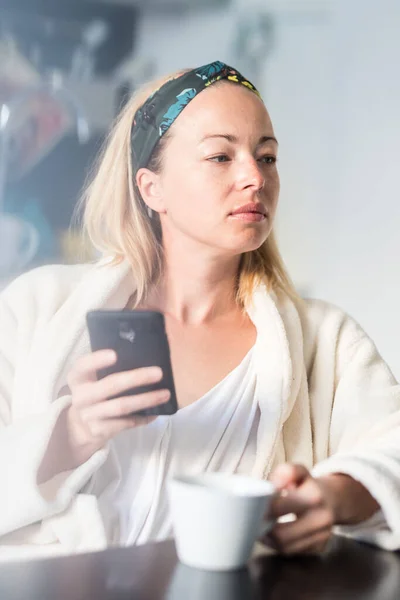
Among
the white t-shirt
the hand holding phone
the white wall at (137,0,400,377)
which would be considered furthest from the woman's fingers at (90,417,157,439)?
the white wall at (137,0,400,377)

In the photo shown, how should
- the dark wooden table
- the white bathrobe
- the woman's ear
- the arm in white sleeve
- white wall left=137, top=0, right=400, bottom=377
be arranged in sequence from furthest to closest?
white wall left=137, top=0, right=400, bottom=377 < the woman's ear < the white bathrobe < the arm in white sleeve < the dark wooden table

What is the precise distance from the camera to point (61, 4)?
0.89 meters

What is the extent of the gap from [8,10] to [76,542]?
580 mm

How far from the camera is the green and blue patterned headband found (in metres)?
0.77

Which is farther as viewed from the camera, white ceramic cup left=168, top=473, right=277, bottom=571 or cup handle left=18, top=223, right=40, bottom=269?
cup handle left=18, top=223, right=40, bottom=269

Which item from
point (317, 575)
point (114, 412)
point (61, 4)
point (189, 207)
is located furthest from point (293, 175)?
point (317, 575)

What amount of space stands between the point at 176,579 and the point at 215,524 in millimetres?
37

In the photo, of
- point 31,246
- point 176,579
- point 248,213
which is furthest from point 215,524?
point 31,246

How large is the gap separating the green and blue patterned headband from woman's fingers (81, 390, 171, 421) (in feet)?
1.02

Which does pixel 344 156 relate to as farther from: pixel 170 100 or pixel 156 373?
pixel 156 373

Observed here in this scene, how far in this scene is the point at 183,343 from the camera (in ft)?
2.70

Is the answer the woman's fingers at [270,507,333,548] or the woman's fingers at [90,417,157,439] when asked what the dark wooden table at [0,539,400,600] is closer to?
the woman's fingers at [270,507,333,548]

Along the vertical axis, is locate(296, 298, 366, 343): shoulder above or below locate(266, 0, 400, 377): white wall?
below

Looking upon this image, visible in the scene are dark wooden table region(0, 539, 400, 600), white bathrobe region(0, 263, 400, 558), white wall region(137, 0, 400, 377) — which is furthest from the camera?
white wall region(137, 0, 400, 377)
